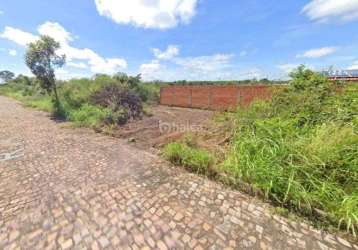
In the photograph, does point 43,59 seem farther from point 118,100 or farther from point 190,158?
point 190,158

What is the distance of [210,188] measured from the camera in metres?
3.16

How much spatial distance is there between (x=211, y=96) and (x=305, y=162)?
11329 millimetres

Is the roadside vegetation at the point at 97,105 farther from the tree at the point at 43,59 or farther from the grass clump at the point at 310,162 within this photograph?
the grass clump at the point at 310,162

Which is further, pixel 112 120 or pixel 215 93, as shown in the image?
pixel 215 93

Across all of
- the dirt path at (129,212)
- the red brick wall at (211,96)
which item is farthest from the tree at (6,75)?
the dirt path at (129,212)

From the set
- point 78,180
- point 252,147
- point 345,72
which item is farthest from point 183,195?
point 345,72

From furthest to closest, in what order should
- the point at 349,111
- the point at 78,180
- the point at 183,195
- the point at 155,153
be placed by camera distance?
the point at 155,153
the point at 349,111
the point at 78,180
the point at 183,195

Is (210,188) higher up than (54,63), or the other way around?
(54,63)

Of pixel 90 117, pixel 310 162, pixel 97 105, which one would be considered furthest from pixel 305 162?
pixel 97 105

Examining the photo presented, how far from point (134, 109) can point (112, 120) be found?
7.82 feet

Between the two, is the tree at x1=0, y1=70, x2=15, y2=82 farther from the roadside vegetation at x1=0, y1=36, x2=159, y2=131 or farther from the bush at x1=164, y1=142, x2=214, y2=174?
the bush at x1=164, y1=142, x2=214, y2=174

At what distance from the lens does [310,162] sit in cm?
287

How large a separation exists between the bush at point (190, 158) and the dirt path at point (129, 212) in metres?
0.24

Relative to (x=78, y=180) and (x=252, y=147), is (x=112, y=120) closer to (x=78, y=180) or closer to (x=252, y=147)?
(x=78, y=180)
